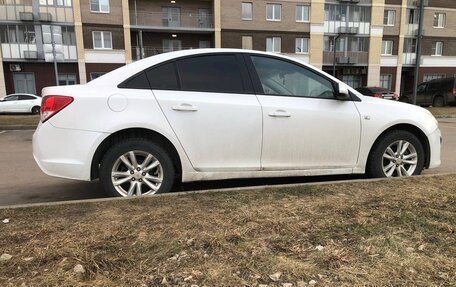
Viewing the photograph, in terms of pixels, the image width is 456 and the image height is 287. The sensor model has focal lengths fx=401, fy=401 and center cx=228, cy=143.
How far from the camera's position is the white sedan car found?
4121 millimetres

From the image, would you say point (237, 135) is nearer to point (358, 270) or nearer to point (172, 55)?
point (172, 55)

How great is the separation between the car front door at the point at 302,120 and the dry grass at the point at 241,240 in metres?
0.57

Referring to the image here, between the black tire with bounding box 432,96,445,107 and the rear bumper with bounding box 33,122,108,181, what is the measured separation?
25.9 m

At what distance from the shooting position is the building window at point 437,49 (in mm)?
42500

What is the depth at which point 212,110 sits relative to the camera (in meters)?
4.34

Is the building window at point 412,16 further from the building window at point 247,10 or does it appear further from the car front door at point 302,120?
the car front door at point 302,120

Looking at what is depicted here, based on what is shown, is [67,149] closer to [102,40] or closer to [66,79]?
[102,40]

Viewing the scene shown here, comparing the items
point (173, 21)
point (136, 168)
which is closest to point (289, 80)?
point (136, 168)

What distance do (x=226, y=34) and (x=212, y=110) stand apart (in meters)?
32.8

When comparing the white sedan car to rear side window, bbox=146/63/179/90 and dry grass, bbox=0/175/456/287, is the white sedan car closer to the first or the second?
rear side window, bbox=146/63/179/90

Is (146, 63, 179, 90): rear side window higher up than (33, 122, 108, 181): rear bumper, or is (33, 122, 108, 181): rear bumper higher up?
(146, 63, 179, 90): rear side window

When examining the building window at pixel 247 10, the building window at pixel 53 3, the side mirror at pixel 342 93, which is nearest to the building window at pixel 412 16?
the building window at pixel 247 10

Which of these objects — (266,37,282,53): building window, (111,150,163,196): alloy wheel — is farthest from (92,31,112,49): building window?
(111,150,163,196): alloy wheel

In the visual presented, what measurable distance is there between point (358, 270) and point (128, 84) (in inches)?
115
